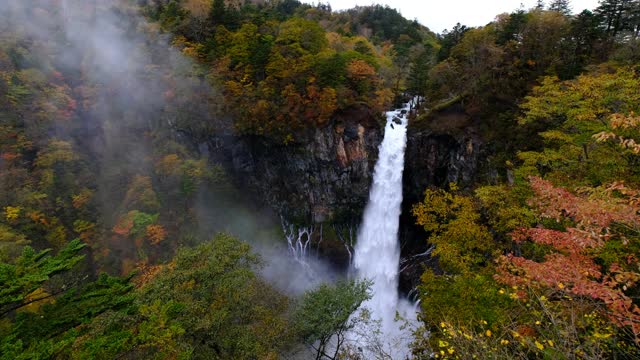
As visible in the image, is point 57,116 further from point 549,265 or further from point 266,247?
point 549,265

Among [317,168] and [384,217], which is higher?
[317,168]

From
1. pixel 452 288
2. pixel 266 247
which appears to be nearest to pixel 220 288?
pixel 452 288

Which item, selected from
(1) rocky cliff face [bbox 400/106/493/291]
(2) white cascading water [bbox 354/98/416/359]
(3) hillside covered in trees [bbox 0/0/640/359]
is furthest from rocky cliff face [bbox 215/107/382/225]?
(1) rocky cliff face [bbox 400/106/493/291]

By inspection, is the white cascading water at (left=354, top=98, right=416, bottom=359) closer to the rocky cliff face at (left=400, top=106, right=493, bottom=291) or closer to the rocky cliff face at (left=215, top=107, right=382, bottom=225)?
the rocky cliff face at (left=400, top=106, right=493, bottom=291)

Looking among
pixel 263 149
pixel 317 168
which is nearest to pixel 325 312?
pixel 317 168

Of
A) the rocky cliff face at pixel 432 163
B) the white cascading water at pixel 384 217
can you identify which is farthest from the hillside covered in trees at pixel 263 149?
the white cascading water at pixel 384 217

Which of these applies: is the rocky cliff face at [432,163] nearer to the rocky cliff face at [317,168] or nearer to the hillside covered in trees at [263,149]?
the hillside covered in trees at [263,149]

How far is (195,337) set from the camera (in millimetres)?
11992

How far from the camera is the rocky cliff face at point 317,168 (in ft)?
92.7

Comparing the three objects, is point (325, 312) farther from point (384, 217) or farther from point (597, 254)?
point (384, 217)

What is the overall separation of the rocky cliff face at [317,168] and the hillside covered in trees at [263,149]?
214mm

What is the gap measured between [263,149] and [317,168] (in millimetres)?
6123

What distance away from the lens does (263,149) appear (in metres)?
31.4

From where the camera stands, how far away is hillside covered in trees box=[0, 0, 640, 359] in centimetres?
1270
